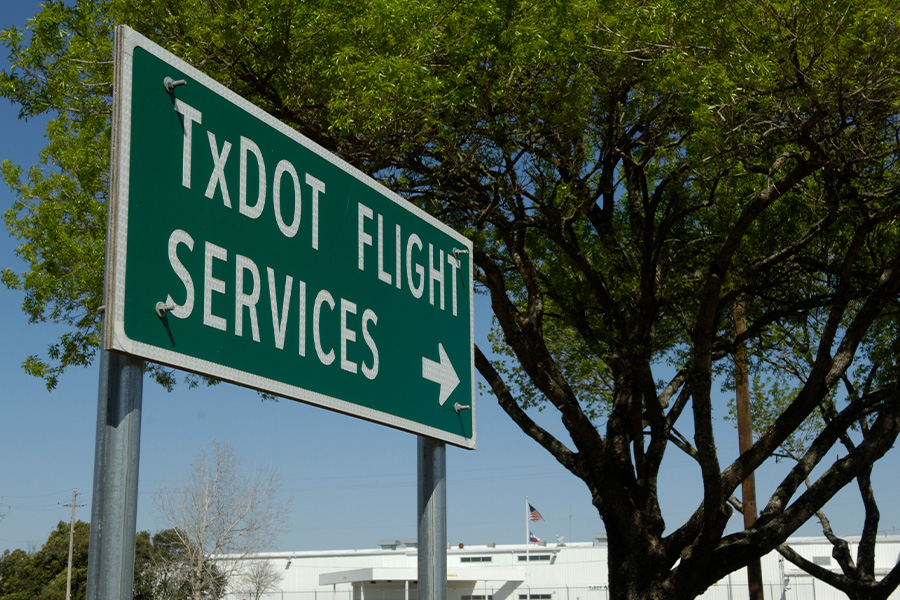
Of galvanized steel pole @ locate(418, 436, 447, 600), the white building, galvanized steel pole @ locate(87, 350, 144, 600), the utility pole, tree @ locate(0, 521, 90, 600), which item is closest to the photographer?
galvanized steel pole @ locate(87, 350, 144, 600)

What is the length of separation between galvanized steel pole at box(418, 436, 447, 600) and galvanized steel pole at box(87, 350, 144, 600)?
1291mm

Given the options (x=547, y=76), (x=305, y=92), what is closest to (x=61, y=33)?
(x=305, y=92)

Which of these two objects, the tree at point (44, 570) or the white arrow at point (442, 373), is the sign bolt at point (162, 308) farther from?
the tree at point (44, 570)

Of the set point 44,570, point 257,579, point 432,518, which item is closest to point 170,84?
point 432,518

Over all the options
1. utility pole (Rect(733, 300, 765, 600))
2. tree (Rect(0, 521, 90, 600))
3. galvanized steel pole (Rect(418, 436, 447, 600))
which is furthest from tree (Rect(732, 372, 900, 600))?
tree (Rect(0, 521, 90, 600))

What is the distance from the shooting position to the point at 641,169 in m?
15.3

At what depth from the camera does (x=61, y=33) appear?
1302 centimetres

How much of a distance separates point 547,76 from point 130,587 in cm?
1166

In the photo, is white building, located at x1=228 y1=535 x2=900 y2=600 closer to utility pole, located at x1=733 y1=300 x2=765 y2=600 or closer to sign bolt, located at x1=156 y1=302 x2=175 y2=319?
utility pole, located at x1=733 y1=300 x2=765 y2=600

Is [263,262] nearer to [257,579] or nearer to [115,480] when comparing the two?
[115,480]

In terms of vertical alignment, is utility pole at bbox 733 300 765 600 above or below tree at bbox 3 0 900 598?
below

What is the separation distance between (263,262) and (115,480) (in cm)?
64

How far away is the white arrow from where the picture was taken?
9.93 feet

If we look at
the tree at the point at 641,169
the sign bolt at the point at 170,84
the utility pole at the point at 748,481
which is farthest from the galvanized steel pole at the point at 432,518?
the utility pole at the point at 748,481
